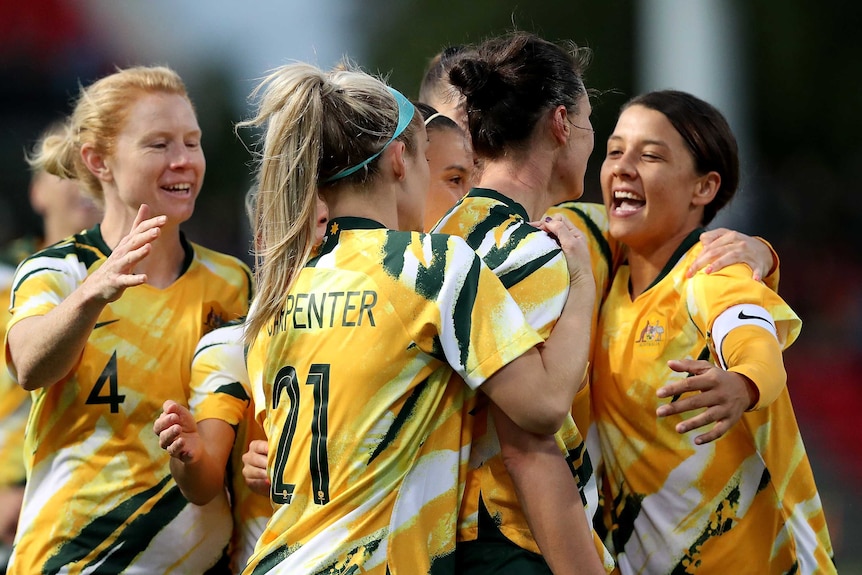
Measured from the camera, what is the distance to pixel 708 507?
3.17 metres

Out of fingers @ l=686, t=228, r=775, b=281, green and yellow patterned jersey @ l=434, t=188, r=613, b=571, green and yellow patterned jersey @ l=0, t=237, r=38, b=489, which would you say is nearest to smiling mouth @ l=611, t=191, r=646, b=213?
fingers @ l=686, t=228, r=775, b=281

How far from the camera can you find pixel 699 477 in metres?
3.17

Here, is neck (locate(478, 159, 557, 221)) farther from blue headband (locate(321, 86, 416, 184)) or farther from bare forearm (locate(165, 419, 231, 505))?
bare forearm (locate(165, 419, 231, 505))

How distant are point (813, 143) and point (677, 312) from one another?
12.4 m

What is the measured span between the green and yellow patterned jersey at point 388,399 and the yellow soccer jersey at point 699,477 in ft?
2.90

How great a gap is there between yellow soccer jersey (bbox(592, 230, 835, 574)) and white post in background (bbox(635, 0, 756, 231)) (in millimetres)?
7493

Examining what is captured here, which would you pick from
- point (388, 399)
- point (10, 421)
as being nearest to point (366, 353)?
point (388, 399)

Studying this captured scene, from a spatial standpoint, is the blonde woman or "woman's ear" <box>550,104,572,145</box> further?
"woman's ear" <box>550,104,572,145</box>

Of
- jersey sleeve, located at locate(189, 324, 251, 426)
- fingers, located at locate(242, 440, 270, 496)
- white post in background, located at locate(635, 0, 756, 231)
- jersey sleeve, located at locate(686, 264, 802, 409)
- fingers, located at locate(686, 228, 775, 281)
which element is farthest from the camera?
white post in background, located at locate(635, 0, 756, 231)

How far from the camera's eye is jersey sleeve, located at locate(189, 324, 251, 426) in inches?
129

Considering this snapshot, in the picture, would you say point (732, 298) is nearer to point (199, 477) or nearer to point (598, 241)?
point (598, 241)

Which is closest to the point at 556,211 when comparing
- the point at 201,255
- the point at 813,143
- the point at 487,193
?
the point at 487,193

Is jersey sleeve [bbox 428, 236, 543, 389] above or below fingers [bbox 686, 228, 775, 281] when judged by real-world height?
above

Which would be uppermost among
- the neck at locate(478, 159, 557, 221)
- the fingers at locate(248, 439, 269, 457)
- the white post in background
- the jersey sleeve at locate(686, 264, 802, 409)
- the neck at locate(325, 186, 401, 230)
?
the neck at locate(325, 186, 401, 230)
